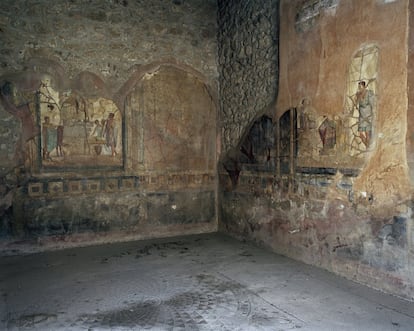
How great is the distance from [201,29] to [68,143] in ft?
9.26

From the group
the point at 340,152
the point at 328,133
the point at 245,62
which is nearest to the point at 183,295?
the point at 340,152

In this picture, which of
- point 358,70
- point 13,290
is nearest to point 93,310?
point 13,290

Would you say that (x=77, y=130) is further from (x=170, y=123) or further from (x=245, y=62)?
(x=245, y=62)

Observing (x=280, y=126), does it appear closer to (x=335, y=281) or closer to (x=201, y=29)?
(x=335, y=281)

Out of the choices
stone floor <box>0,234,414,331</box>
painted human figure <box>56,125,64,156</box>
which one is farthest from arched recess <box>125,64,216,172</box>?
stone floor <box>0,234,414,331</box>

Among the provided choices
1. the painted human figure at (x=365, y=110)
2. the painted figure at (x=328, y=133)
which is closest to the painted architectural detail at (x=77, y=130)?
the painted figure at (x=328, y=133)

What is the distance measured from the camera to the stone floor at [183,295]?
10.1 ft

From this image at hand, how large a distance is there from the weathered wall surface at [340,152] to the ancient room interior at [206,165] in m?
0.02

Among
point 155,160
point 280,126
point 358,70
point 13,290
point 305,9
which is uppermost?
point 305,9

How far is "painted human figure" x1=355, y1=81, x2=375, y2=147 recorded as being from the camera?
3777 mm

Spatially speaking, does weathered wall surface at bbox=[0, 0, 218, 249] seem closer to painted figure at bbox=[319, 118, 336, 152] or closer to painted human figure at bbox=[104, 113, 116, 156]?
painted human figure at bbox=[104, 113, 116, 156]

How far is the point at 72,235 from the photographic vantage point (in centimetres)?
553

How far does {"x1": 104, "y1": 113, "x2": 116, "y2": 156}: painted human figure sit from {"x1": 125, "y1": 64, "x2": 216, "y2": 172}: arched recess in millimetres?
226

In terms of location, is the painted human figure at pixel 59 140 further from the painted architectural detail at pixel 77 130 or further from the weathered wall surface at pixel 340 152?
the weathered wall surface at pixel 340 152
